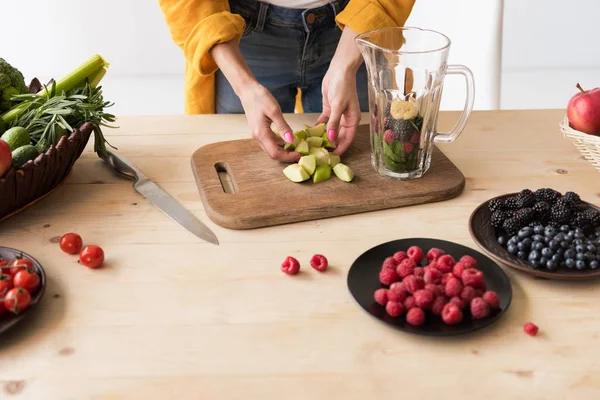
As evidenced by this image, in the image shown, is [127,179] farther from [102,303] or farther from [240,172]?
[102,303]

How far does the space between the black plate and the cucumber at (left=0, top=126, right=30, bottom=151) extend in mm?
664

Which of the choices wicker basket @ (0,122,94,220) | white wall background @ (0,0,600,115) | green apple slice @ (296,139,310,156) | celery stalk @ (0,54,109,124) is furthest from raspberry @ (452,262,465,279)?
white wall background @ (0,0,600,115)

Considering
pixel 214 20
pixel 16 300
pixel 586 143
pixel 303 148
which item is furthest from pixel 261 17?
pixel 16 300

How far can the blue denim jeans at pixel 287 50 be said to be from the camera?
176cm

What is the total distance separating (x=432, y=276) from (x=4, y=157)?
29.1 inches

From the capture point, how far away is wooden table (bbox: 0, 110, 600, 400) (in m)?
0.87

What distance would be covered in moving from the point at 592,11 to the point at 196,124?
214cm

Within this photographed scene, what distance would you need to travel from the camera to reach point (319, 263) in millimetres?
1097

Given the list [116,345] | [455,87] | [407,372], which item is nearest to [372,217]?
[407,372]

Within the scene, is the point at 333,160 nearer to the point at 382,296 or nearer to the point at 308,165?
the point at 308,165

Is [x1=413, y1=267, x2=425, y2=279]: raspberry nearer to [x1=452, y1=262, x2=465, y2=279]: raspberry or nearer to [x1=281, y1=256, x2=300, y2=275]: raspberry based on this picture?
[x1=452, y1=262, x2=465, y2=279]: raspberry

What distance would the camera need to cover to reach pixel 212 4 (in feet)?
5.25

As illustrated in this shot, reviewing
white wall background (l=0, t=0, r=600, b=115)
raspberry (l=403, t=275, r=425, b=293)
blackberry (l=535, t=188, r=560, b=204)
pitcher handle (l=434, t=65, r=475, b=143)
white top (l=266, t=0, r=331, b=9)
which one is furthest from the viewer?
white wall background (l=0, t=0, r=600, b=115)

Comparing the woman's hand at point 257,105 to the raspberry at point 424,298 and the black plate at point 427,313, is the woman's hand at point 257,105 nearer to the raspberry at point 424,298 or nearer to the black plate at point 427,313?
the black plate at point 427,313
